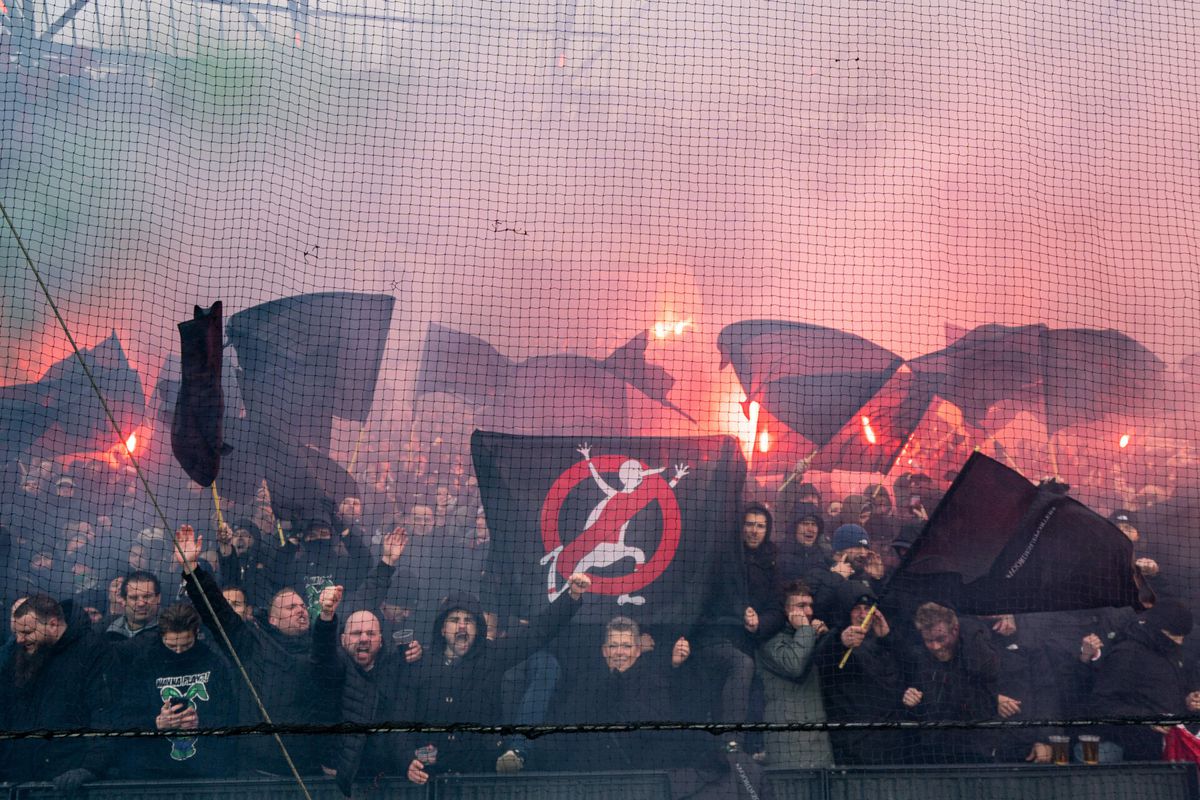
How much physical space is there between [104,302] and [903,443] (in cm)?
658

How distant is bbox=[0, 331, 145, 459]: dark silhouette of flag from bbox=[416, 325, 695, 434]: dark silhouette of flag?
85.6 inches

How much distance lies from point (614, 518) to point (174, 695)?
7.16 feet

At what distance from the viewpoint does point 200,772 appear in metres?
3.95

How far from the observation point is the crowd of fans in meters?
3.85

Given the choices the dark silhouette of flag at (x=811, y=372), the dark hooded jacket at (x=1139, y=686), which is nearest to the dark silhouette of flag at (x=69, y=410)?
the dark silhouette of flag at (x=811, y=372)

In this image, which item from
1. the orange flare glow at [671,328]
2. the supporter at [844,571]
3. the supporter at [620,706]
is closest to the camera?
the supporter at [620,706]

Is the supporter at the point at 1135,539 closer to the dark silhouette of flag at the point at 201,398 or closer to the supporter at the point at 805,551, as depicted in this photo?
the supporter at the point at 805,551

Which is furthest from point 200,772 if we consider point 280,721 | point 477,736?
point 477,736

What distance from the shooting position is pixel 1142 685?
440 centimetres

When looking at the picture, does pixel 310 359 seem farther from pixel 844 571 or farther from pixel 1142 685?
pixel 1142 685

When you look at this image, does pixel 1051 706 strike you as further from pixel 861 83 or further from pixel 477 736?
pixel 861 83

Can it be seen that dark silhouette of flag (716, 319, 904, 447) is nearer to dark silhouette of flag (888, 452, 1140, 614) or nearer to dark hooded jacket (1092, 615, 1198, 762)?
dark silhouette of flag (888, 452, 1140, 614)

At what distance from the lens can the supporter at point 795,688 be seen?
4.05 m

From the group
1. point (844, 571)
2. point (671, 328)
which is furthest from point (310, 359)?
point (844, 571)
